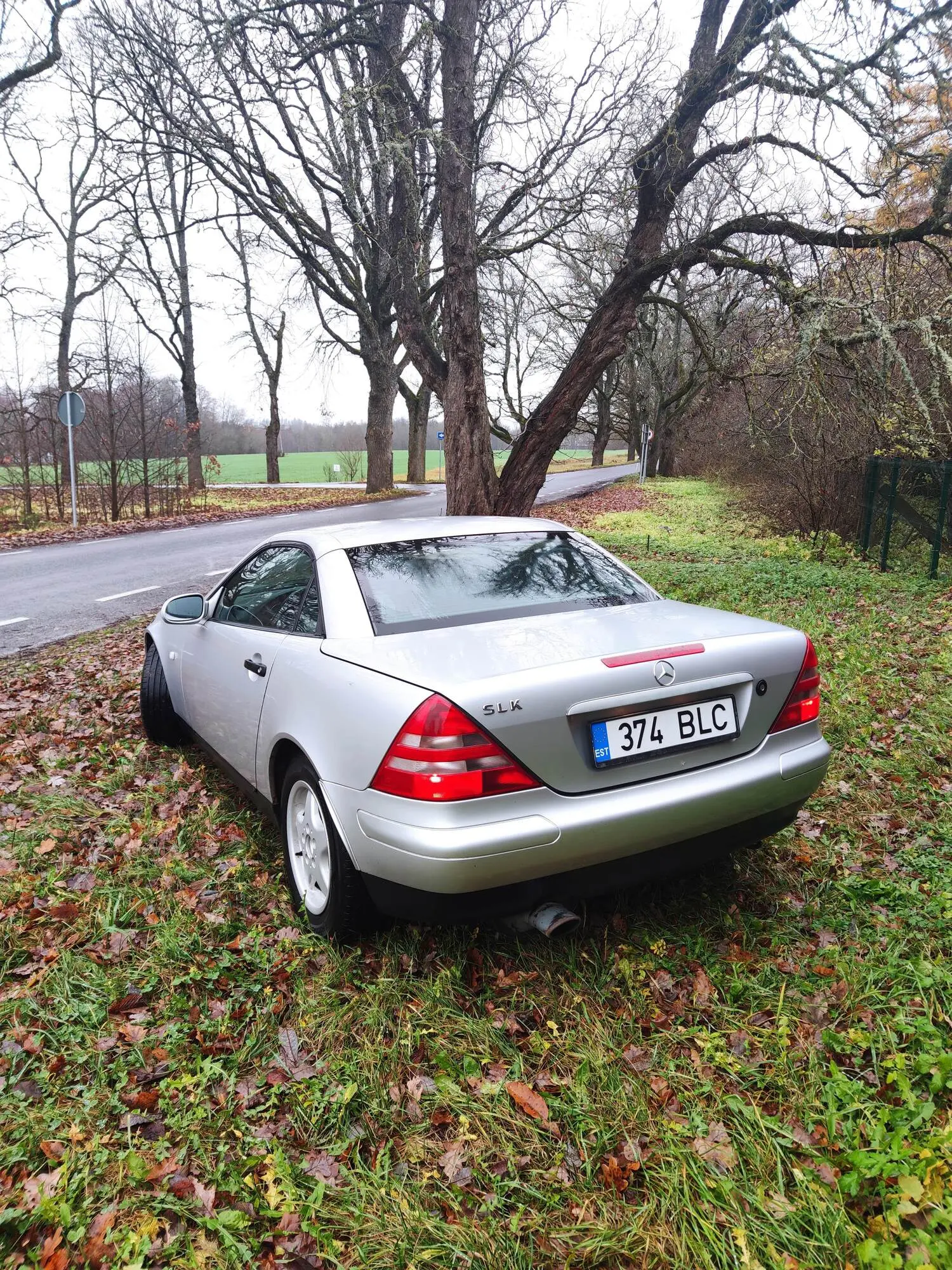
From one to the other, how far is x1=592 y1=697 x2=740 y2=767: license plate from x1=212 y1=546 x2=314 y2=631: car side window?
1404mm

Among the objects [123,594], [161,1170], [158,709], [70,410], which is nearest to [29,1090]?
[161,1170]

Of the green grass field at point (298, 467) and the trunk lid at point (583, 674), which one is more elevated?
the green grass field at point (298, 467)

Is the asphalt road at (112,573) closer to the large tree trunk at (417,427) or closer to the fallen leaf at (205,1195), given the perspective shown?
the fallen leaf at (205,1195)

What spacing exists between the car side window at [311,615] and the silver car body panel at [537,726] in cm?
4

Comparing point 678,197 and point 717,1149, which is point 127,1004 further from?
point 678,197

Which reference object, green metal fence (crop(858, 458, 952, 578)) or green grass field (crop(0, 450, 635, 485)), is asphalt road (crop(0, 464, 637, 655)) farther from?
green metal fence (crop(858, 458, 952, 578))

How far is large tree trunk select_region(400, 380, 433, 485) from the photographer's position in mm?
31938

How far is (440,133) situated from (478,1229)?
9.77 meters

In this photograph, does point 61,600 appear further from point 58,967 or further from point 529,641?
point 529,641

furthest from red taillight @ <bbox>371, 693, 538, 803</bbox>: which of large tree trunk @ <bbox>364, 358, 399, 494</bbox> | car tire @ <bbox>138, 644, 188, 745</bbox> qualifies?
large tree trunk @ <bbox>364, 358, 399, 494</bbox>

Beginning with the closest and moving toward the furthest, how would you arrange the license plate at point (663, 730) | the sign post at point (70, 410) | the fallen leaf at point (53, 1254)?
the fallen leaf at point (53, 1254) < the license plate at point (663, 730) < the sign post at point (70, 410)

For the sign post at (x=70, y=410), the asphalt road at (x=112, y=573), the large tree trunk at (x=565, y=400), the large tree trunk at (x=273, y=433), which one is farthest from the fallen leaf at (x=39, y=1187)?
the large tree trunk at (x=273, y=433)

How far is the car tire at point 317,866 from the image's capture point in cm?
263

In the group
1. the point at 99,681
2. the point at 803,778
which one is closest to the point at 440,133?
the point at 99,681
